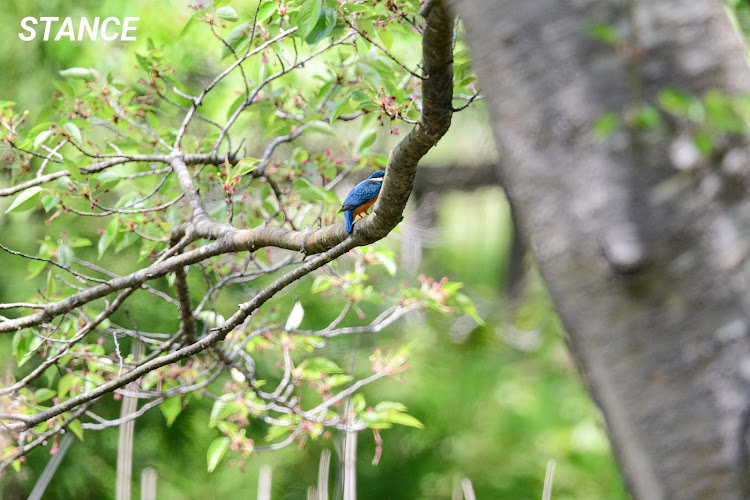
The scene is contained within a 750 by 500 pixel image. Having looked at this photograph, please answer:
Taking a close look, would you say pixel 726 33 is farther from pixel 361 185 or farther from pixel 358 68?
pixel 361 185

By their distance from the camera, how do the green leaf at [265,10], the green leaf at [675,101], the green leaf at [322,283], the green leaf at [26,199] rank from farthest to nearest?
the green leaf at [322,283] < the green leaf at [26,199] < the green leaf at [265,10] < the green leaf at [675,101]

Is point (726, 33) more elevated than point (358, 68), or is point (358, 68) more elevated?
point (358, 68)

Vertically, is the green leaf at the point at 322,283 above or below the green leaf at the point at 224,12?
below

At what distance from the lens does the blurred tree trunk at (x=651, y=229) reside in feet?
1.43

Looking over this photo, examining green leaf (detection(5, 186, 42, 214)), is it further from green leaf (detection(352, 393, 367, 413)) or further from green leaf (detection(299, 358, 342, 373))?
green leaf (detection(352, 393, 367, 413))

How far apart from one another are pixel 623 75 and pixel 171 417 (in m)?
1.96

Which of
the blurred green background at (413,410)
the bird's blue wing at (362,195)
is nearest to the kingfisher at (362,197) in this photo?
the bird's blue wing at (362,195)

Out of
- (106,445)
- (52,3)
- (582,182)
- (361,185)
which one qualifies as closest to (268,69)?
(361,185)

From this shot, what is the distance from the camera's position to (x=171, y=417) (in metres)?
2.17

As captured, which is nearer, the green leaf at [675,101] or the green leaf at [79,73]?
the green leaf at [675,101]

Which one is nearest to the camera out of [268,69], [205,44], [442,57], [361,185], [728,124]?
[728,124]

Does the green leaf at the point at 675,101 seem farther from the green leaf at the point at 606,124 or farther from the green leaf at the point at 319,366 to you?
the green leaf at the point at 319,366

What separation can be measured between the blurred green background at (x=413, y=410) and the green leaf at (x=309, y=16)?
2.32m

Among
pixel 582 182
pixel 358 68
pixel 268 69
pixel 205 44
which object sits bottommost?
pixel 582 182
